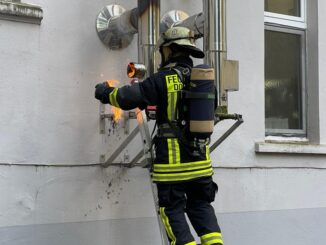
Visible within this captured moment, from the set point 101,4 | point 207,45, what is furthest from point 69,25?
point 207,45

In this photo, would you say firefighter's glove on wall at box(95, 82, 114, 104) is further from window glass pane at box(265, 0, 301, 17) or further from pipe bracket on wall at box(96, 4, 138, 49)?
window glass pane at box(265, 0, 301, 17)

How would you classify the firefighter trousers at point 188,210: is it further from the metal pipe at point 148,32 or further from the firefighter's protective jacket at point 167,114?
the metal pipe at point 148,32

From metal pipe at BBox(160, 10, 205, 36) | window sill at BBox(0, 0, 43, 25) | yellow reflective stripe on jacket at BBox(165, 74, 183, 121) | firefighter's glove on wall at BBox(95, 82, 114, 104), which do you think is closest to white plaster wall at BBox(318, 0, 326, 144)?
metal pipe at BBox(160, 10, 205, 36)

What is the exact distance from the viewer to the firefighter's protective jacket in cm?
393

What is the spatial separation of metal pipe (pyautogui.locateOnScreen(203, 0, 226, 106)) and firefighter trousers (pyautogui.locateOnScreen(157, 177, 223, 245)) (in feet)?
2.66

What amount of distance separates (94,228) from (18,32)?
1645mm

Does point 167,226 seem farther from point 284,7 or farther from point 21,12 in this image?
point 284,7

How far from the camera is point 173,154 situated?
13.0 ft

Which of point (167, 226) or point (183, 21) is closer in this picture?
point (167, 226)

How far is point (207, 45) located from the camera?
15.2 feet

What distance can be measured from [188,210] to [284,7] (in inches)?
122

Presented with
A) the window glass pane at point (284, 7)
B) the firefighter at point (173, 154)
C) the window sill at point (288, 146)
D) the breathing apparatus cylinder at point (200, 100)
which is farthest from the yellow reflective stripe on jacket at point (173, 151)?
the window glass pane at point (284, 7)

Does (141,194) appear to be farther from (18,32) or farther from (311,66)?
(311,66)

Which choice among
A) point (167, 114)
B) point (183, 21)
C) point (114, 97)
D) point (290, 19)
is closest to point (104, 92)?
point (114, 97)
